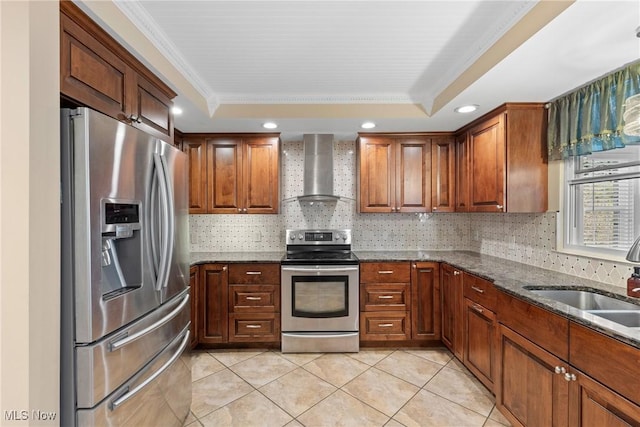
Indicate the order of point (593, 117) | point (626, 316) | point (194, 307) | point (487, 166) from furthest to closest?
point (194, 307), point (487, 166), point (593, 117), point (626, 316)

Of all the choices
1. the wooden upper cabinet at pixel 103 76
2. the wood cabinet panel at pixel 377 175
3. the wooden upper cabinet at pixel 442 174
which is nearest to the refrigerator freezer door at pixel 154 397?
the wooden upper cabinet at pixel 103 76

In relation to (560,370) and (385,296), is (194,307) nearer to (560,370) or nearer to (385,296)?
(385,296)

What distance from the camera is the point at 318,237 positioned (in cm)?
346

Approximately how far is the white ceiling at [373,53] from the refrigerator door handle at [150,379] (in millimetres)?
1733

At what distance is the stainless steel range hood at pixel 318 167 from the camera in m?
3.38

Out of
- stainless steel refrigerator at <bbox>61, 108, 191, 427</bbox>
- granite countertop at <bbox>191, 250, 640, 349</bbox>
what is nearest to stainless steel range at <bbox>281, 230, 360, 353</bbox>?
granite countertop at <bbox>191, 250, 640, 349</bbox>

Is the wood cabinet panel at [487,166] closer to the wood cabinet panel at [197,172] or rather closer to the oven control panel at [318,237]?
the oven control panel at [318,237]

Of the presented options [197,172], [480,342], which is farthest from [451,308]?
[197,172]

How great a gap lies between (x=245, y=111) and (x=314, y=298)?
1943mm

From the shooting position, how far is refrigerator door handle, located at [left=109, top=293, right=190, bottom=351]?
1278mm

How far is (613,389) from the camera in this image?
1.18m

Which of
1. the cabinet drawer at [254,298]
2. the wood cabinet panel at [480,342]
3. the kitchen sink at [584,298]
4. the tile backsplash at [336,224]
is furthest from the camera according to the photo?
the tile backsplash at [336,224]

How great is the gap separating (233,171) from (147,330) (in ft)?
6.81

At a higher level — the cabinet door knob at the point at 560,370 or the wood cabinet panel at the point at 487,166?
the wood cabinet panel at the point at 487,166
